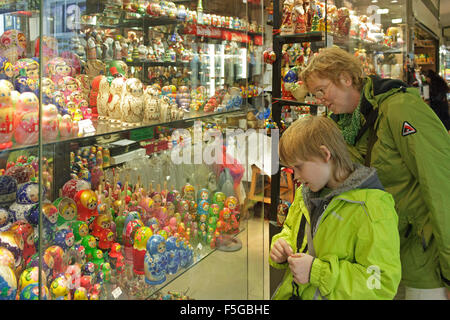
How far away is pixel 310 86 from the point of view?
5.40ft

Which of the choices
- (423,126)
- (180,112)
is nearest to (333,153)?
(423,126)

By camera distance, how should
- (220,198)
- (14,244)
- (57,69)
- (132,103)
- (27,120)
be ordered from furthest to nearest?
(220,198)
(132,103)
(57,69)
(14,244)
(27,120)

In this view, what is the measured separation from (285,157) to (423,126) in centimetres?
49

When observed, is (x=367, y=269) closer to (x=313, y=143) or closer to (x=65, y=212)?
(x=313, y=143)

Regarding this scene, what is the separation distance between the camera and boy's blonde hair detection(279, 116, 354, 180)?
124 cm

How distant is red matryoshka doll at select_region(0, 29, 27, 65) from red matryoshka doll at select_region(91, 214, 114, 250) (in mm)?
598

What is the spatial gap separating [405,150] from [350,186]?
1.14ft

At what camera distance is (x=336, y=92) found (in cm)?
161

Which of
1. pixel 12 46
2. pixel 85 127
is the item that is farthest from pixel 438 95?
pixel 12 46

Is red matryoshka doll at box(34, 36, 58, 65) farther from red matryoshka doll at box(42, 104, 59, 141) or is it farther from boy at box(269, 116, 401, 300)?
boy at box(269, 116, 401, 300)

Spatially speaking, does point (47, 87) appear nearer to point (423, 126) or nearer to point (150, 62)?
point (150, 62)

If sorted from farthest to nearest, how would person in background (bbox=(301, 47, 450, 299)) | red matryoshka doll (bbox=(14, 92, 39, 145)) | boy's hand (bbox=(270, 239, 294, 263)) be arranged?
person in background (bbox=(301, 47, 450, 299)), boy's hand (bbox=(270, 239, 294, 263)), red matryoshka doll (bbox=(14, 92, 39, 145))

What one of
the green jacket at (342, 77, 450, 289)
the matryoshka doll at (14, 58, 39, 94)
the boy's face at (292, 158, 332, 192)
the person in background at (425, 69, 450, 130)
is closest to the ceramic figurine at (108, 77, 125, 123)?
the matryoshka doll at (14, 58, 39, 94)

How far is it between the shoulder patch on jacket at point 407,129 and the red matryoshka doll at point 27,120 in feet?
3.66
